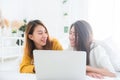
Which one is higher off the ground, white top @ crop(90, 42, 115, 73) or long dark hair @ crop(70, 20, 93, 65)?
long dark hair @ crop(70, 20, 93, 65)

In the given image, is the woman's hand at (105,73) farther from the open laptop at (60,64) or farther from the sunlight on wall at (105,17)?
the sunlight on wall at (105,17)

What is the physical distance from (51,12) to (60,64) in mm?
3406

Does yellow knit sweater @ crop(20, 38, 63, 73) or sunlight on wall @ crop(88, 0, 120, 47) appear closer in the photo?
yellow knit sweater @ crop(20, 38, 63, 73)

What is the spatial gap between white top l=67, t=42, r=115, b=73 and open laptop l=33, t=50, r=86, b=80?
Result: 1.19ft

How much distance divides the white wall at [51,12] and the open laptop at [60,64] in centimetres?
301

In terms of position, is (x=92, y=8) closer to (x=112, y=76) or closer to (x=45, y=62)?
(x=112, y=76)

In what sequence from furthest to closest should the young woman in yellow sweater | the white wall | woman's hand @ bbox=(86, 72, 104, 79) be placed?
the white wall < the young woman in yellow sweater < woman's hand @ bbox=(86, 72, 104, 79)

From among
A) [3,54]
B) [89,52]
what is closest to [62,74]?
[89,52]

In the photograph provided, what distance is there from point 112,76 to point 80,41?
350mm

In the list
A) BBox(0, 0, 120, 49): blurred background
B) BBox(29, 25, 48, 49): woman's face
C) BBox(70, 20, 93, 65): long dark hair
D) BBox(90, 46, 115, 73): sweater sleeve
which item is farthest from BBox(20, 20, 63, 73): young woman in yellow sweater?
BBox(0, 0, 120, 49): blurred background

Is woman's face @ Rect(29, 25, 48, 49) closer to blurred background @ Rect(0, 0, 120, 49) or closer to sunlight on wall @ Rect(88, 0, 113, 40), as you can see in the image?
blurred background @ Rect(0, 0, 120, 49)

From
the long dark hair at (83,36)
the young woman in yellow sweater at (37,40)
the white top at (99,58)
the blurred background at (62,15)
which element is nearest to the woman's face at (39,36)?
the young woman in yellow sweater at (37,40)

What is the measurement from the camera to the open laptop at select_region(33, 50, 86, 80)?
1014mm

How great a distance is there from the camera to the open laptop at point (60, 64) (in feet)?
3.33
